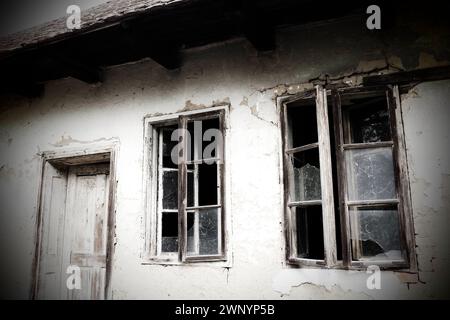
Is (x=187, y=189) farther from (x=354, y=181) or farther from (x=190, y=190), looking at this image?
(x=354, y=181)

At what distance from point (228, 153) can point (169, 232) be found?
3.58 ft

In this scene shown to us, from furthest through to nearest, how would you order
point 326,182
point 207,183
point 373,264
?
point 207,183 → point 326,182 → point 373,264

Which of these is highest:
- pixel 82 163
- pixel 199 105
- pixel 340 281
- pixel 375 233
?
pixel 199 105

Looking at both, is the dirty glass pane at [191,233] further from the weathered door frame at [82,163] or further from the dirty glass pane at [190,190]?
the weathered door frame at [82,163]

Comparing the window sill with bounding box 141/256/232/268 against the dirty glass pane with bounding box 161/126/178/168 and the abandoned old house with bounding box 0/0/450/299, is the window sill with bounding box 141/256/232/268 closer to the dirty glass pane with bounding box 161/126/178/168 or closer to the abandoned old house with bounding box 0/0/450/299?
the abandoned old house with bounding box 0/0/450/299

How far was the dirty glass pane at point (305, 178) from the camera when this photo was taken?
3018 mm

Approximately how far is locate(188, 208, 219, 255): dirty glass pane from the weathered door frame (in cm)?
95

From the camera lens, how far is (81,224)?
4297 millimetres

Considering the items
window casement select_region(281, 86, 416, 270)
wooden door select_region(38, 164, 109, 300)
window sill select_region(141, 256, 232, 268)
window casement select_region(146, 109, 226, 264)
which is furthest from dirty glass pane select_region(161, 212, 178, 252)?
window casement select_region(281, 86, 416, 270)

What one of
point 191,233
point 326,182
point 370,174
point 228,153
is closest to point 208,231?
point 191,233

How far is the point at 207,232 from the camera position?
3.44m

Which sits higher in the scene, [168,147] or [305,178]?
[168,147]
